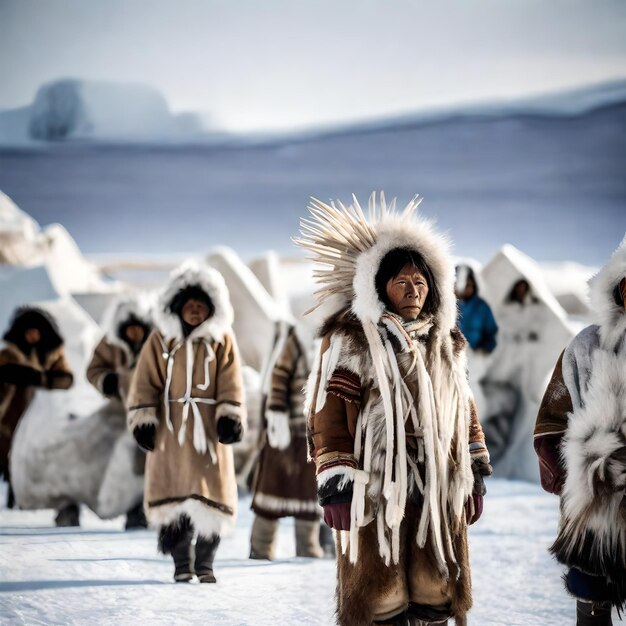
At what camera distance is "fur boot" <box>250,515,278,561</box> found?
438 cm

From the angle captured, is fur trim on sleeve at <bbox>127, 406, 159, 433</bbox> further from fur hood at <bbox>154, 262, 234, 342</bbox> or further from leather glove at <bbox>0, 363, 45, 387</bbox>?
leather glove at <bbox>0, 363, 45, 387</bbox>

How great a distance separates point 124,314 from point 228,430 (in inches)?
65.3

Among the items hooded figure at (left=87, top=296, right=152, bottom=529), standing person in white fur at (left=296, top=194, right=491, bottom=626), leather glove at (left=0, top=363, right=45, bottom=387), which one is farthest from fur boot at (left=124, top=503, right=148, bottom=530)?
standing person in white fur at (left=296, top=194, right=491, bottom=626)

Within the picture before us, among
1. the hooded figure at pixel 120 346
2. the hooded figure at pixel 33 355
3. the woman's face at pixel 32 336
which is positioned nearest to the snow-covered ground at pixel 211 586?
the hooded figure at pixel 120 346

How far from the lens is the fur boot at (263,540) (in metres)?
4.38

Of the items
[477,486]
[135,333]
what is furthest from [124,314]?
[477,486]

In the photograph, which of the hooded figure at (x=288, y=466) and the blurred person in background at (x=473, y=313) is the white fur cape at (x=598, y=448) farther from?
the blurred person in background at (x=473, y=313)

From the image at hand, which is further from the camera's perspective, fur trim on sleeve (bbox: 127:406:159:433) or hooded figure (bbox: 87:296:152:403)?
hooded figure (bbox: 87:296:152:403)

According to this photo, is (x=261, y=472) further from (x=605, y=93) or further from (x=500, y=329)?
(x=605, y=93)

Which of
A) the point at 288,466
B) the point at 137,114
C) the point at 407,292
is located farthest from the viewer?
the point at 137,114

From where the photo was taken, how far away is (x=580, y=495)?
8.75ft

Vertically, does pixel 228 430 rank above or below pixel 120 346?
below

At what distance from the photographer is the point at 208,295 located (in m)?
3.94

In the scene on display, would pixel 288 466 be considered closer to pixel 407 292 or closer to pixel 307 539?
pixel 307 539
